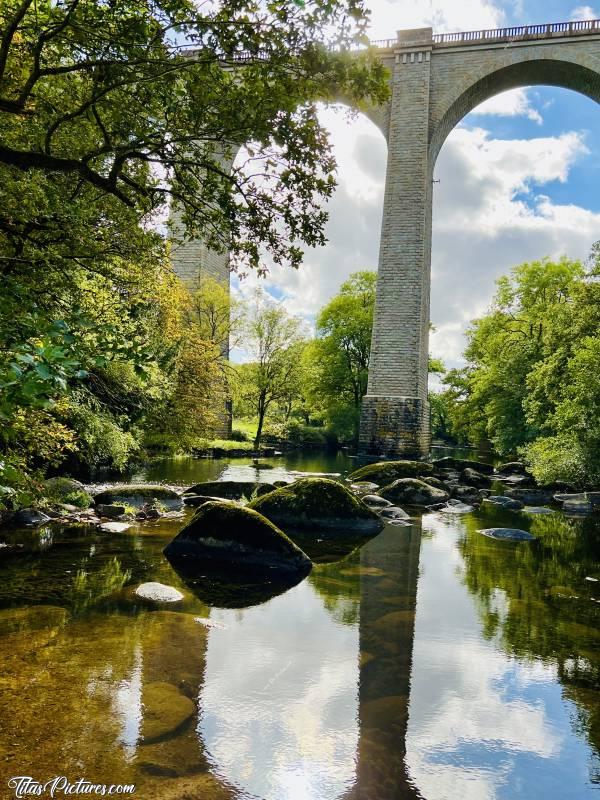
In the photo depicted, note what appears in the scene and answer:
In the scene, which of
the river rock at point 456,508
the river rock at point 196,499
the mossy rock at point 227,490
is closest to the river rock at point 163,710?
the river rock at point 196,499

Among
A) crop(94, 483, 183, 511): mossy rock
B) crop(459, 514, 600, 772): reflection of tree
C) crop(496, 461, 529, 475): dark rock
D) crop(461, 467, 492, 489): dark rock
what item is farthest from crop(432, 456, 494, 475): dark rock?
crop(94, 483, 183, 511): mossy rock

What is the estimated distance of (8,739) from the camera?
290cm

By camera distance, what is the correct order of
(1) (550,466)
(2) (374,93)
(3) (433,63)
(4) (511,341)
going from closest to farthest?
(2) (374,93) < (1) (550,466) < (3) (433,63) < (4) (511,341)

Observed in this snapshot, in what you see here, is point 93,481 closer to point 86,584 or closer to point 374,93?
point 86,584

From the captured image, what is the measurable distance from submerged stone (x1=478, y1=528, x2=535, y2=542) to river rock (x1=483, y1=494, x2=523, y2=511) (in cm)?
399

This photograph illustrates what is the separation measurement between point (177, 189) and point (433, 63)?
24.6 metres

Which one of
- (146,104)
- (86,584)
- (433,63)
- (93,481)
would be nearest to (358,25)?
(146,104)

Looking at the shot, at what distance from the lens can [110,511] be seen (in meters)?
9.55

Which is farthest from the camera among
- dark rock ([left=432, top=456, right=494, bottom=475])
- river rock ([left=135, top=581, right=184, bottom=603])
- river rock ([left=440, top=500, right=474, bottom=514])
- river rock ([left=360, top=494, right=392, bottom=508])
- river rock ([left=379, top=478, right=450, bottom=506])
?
dark rock ([left=432, top=456, right=494, bottom=475])

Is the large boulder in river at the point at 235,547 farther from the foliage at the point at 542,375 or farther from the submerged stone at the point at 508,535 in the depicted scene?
the foliage at the point at 542,375

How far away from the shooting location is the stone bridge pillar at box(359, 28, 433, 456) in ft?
78.2

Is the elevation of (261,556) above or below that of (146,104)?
below

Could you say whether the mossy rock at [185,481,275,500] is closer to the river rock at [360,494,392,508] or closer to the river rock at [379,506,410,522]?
the river rock at [360,494,392,508]

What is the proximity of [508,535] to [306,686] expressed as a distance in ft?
22.4
